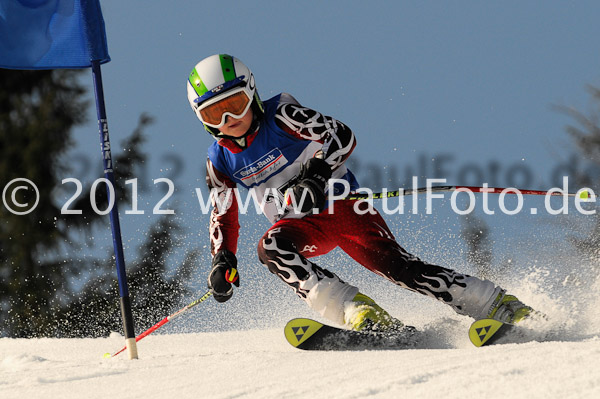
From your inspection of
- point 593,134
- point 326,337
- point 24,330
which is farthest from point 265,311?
point 593,134

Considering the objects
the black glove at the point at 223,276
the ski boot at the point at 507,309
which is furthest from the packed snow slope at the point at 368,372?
the black glove at the point at 223,276

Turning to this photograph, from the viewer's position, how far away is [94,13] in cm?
468

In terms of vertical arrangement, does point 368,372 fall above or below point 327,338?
above

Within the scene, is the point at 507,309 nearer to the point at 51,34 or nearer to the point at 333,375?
the point at 333,375

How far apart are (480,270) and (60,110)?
11.6m

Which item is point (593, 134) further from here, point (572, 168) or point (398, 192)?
point (398, 192)

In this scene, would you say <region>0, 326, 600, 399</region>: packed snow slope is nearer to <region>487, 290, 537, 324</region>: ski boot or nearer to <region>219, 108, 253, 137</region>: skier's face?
<region>487, 290, 537, 324</region>: ski boot

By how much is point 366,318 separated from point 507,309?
2.86 ft

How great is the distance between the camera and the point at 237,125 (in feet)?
13.6

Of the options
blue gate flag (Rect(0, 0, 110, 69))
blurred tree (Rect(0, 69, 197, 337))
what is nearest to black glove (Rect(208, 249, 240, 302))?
blue gate flag (Rect(0, 0, 110, 69))

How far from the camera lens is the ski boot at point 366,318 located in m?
3.83

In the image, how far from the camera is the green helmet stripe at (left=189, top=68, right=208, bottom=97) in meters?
4.04

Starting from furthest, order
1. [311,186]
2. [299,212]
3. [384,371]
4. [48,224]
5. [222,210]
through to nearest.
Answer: [48,224]
[222,210]
[299,212]
[311,186]
[384,371]

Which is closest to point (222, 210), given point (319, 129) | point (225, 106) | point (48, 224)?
point (225, 106)
